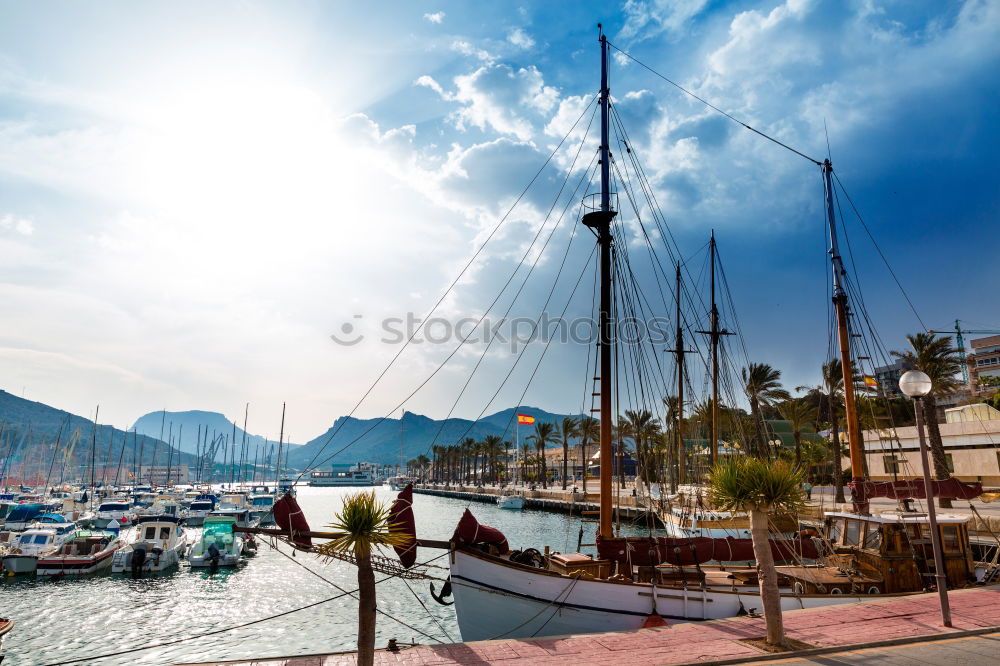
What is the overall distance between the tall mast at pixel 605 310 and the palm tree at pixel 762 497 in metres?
5.92

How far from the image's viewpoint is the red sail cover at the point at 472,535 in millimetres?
15336

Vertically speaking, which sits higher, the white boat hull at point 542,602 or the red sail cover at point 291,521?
the red sail cover at point 291,521

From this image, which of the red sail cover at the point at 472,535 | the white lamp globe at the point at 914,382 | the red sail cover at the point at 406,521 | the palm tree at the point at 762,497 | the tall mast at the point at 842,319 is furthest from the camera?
the tall mast at the point at 842,319

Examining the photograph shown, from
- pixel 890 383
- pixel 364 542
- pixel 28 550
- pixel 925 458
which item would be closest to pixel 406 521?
pixel 364 542

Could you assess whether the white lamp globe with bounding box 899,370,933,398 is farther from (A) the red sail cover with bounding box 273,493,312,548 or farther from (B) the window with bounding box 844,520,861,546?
(A) the red sail cover with bounding box 273,493,312,548

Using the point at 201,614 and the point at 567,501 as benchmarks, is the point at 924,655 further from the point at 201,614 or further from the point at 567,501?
the point at 567,501

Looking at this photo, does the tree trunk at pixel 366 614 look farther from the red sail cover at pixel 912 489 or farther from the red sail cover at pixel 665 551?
the red sail cover at pixel 912 489

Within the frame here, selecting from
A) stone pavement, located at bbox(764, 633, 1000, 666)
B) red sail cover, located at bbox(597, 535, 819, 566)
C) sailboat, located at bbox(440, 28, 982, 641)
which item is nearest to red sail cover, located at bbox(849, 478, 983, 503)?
sailboat, located at bbox(440, 28, 982, 641)

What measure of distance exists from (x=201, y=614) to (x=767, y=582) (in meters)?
25.3

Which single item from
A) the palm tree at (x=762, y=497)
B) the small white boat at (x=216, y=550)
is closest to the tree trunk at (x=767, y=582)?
the palm tree at (x=762, y=497)

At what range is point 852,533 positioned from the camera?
19.3 m

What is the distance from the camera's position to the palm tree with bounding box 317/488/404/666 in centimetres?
936

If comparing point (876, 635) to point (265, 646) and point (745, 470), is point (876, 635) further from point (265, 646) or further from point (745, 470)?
point (265, 646)

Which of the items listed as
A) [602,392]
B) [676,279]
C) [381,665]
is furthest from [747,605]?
[676,279]
